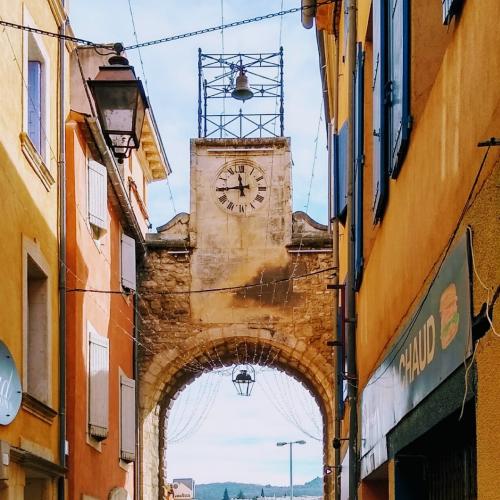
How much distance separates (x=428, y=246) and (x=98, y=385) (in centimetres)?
1109

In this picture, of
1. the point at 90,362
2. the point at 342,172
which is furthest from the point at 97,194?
the point at 342,172

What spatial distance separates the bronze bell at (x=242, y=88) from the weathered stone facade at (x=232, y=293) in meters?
1.75

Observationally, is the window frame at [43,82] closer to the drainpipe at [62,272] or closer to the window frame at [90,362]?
the drainpipe at [62,272]

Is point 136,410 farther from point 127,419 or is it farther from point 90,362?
point 90,362

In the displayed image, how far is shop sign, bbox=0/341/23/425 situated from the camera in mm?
9766

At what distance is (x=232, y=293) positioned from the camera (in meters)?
21.5

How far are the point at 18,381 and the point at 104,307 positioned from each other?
6.94m

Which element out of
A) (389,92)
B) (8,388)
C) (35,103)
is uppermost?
(35,103)

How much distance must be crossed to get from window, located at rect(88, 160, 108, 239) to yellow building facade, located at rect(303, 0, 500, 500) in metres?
6.51

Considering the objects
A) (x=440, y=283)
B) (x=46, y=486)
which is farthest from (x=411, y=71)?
(x=46, y=486)

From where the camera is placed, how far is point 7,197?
35.7 feet

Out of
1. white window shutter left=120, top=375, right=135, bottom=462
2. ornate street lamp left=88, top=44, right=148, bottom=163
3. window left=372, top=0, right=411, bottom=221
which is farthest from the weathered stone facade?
window left=372, top=0, right=411, bottom=221

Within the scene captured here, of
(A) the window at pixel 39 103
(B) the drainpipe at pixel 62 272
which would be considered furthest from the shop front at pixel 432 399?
(B) the drainpipe at pixel 62 272

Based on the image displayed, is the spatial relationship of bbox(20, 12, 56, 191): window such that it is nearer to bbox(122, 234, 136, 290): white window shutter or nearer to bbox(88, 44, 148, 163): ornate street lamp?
bbox(88, 44, 148, 163): ornate street lamp
